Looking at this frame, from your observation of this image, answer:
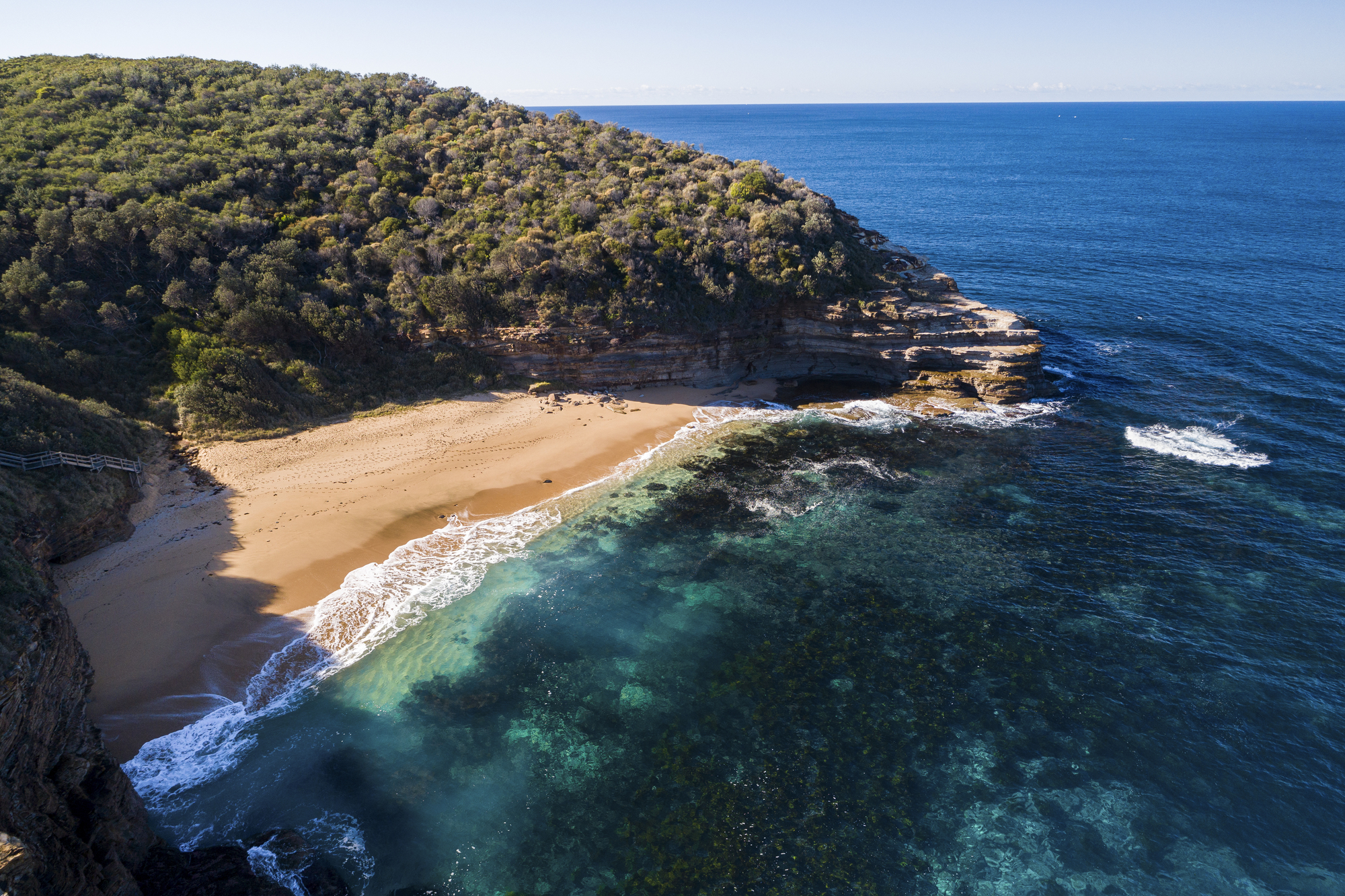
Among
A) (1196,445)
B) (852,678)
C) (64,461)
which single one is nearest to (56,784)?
(64,461)

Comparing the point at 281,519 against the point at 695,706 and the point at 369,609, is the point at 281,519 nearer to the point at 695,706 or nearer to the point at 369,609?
the point at 369,609

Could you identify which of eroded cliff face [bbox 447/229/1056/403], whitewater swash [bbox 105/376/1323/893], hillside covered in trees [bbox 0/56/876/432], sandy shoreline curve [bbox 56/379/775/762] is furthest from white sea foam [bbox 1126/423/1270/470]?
sandy shoreline curve [bbox 56/379/775/762]

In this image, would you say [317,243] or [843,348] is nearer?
[317,243]

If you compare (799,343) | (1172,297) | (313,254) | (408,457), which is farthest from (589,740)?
(1172,297)

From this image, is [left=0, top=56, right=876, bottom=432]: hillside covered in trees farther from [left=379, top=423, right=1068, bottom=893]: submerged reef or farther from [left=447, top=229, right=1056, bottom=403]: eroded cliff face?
[left=379, top=423, right=1068, bottom=893]: submerged reef

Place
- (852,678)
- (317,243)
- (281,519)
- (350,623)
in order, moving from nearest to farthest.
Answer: (852,678), (350,623), (281,519), (317,243)

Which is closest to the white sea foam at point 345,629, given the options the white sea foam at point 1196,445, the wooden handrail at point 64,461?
the wooden handrail at point 64,461

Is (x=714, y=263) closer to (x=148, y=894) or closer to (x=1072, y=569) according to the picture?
(x=1072, y=569)
